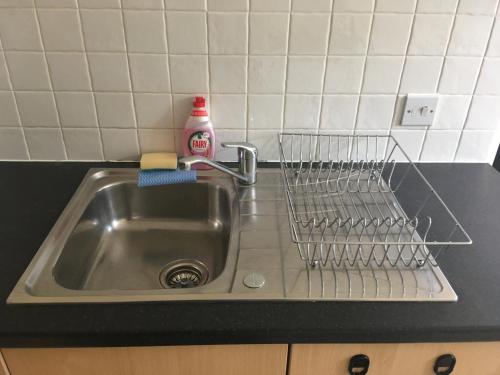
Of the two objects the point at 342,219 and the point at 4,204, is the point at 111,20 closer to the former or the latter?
the point at 4,204

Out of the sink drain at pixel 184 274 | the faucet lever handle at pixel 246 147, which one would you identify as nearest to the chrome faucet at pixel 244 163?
the faucet lever handle at pixel 246 147

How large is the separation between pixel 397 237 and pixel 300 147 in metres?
0.39

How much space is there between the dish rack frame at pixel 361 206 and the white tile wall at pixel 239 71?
2.3 inches

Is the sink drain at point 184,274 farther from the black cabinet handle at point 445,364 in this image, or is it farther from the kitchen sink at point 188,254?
the black cabinet handle at point 445,364

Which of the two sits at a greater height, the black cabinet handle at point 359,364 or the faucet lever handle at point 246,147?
the faucet lever handle at point 246,147

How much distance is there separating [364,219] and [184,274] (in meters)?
0.47

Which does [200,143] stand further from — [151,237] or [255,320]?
[255,320]

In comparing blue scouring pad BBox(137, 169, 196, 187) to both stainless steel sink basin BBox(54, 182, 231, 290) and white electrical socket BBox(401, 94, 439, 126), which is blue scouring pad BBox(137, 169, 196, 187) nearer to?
stainless steel sink basin BBox(54, 182, 231, 290)

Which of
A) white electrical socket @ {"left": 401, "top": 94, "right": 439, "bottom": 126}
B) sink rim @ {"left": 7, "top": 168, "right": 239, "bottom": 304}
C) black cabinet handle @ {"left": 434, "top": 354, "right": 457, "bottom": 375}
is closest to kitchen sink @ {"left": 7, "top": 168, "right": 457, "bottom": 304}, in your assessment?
sink rim @ {"left": 7, "top": 168, "right": 239, "bottom": 304}

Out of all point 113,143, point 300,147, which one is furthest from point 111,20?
point 300,147

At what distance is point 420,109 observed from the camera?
1.20 m

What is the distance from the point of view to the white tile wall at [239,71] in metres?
1.08

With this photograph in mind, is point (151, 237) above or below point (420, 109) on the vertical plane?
below

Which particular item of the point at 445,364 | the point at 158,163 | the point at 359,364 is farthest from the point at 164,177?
the point at 445,364
